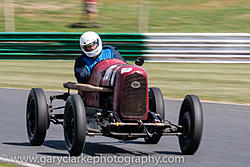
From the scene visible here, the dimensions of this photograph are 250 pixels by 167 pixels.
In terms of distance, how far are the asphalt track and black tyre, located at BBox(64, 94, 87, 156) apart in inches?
6.0

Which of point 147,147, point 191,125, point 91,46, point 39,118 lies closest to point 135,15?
point 91,46

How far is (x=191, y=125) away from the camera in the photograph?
6699 mm

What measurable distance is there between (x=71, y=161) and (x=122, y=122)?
787 mm

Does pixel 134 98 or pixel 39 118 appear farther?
pixel 39 118

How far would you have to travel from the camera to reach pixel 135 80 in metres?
6.77

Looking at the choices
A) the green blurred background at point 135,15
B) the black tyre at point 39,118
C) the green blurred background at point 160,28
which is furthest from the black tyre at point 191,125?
the green blurred background at point 135,15

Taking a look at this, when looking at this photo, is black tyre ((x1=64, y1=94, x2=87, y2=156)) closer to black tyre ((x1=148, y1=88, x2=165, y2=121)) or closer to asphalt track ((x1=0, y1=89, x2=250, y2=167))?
asphalt track ((x1=0, y1=89, x2=250, y2=167))

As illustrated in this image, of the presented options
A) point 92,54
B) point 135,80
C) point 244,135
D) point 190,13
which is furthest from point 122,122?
point 190,13

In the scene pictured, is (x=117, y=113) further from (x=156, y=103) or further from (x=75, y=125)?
Result: (x=156, y=103)

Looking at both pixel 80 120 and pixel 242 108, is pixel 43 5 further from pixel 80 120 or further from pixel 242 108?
pixel 80 120

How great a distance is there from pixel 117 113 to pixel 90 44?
116 centimetres

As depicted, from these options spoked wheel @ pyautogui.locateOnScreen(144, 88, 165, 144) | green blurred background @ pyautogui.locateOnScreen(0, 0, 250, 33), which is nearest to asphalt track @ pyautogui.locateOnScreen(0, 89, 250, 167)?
spoked wheel @ pyautogui.locateOnScreen(144, 88, 165, 144)

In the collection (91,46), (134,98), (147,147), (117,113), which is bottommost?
(147,147)

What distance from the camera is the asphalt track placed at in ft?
21.8
